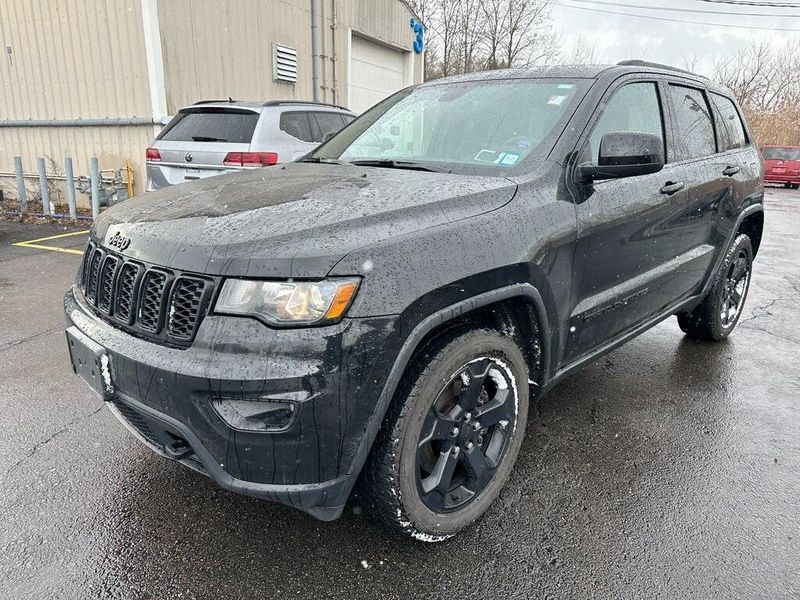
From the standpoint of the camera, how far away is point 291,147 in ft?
22.4

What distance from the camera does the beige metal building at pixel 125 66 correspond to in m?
9.21

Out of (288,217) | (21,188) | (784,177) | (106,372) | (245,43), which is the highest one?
(245,43)

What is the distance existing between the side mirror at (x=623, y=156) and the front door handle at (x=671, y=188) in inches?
20.6

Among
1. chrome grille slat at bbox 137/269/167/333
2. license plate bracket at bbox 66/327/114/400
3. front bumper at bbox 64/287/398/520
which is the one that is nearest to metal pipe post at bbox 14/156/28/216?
license plate bracket at bbox 66/327/114/400

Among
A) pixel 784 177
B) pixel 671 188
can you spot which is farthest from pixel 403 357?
pixel 784 177

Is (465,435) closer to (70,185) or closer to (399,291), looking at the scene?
(399,291)

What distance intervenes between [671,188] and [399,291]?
2.05 m

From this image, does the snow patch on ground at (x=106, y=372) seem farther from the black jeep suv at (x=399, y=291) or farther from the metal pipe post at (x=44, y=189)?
the metal pipe post at (x=44, y=189)

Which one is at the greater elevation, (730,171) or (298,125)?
(298,125)

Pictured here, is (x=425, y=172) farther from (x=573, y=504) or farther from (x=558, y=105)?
(x=573, y=504)

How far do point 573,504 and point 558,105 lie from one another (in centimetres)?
184

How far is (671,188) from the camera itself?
3084mm

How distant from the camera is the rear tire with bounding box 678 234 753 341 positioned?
4.15 metres

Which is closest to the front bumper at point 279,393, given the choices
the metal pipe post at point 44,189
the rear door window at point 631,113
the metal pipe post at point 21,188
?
the rear door window at point 631,113
